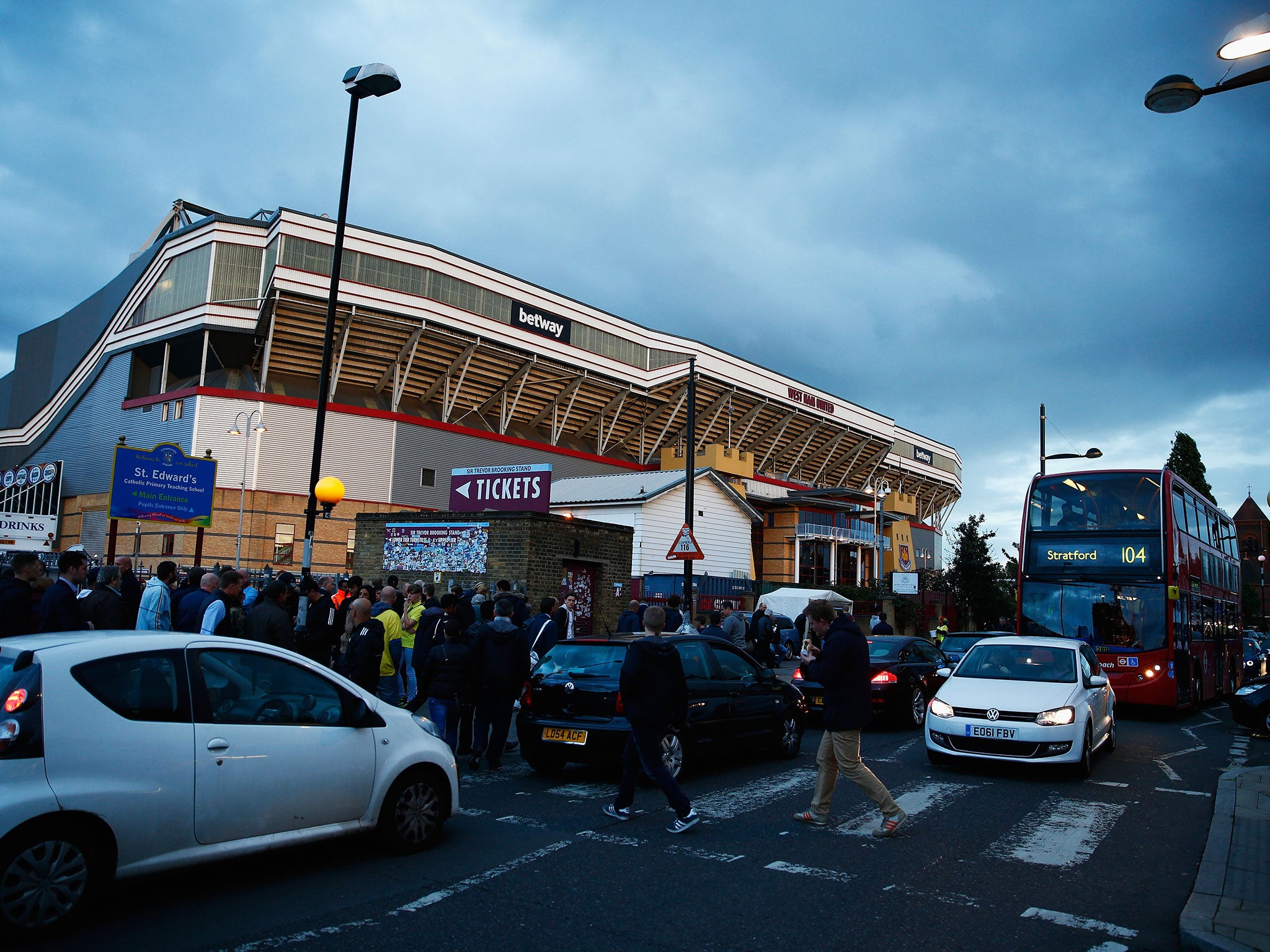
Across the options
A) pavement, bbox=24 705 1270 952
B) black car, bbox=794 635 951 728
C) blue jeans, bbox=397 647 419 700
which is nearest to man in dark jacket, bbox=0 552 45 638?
pavement, bbox=24 705 1270 952

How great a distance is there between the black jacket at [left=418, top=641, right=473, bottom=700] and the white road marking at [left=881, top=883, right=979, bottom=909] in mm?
4777

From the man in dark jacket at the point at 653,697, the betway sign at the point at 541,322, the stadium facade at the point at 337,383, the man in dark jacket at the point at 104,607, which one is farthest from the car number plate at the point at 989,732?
the betway sign at the point at 541,322

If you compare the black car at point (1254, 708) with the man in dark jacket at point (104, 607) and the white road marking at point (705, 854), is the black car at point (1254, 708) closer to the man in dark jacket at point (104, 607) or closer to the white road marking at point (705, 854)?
the white road marking at point (705, 854)

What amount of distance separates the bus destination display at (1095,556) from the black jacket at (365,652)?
11.6 meters

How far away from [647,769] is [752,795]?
1.94 meters

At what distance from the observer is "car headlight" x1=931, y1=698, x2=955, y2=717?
9773 millimetres

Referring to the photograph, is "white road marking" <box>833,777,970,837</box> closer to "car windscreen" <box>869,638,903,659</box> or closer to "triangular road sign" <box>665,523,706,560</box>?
"car windscreen" <box>869,638,903,659</box>

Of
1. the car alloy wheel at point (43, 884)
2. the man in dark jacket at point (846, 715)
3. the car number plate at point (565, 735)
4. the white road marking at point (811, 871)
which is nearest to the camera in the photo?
the car alloy wheel at point (43, 884)

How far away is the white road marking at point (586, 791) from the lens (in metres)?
8.17

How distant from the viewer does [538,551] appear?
19.9 metres

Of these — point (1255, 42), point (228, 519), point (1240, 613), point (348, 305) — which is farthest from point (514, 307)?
point (1255, 42)

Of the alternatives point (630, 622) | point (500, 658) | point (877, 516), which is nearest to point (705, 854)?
point (500, 658)

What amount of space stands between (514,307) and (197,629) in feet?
114

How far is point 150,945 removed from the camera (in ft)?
14.3
